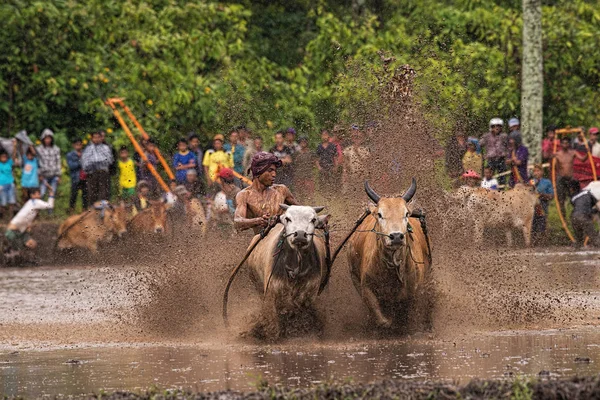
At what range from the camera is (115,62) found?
25719 mm

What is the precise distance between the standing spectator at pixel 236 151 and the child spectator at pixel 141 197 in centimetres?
141

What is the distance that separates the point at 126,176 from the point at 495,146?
235 inches

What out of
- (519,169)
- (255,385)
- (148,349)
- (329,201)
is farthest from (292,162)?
(255,385)

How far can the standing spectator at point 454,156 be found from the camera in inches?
817

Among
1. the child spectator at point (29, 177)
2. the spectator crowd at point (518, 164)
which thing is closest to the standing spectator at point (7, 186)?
the child spectator at point (29, 177)

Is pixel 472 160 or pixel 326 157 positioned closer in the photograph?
pixel 326 157

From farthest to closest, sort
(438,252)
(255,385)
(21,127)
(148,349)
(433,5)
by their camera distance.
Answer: (433,5)
(21,127)
(438,252)
(148,349)
(255,385)

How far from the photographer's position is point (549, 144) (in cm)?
2406

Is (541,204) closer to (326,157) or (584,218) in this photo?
(584,218)

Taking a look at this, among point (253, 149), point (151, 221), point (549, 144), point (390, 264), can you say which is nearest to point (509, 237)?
point (549, 144)

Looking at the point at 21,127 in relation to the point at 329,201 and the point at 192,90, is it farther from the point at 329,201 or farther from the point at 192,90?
the point at 329,201

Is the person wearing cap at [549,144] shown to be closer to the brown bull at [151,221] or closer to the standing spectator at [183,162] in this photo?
the standing spectator at [183,162]

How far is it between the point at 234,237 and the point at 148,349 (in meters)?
3.80

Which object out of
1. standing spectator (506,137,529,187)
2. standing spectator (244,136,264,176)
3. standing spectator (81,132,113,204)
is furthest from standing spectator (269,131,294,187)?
standing spectator (506,137,529,187)
